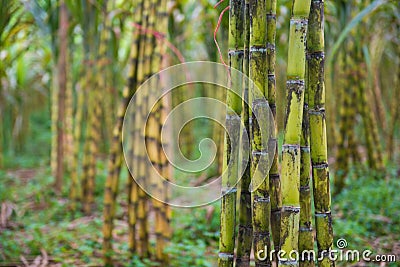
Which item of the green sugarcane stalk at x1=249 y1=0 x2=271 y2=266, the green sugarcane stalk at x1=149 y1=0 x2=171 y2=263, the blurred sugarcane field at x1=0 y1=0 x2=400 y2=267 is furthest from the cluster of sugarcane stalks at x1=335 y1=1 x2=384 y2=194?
the green sugarcane stalk at x1=249 y1=0 x2=271 y2=266

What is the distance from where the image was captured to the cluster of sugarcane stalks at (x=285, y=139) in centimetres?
119

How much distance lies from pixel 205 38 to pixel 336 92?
2346 mm

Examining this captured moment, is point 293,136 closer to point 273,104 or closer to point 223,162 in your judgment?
point 273,104

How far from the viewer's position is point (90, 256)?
252 centimetres

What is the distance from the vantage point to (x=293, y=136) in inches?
46.9

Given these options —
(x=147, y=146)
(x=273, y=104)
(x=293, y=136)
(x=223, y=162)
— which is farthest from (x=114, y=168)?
(x=293, y=136)

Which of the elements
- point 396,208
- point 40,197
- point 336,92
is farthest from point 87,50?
point 336,92

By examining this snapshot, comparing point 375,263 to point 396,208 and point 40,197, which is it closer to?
point 396,208

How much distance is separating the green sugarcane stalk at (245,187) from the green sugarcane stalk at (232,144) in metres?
0.03

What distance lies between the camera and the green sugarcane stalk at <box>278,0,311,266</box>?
118 centimetres

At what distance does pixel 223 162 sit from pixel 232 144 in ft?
0.23

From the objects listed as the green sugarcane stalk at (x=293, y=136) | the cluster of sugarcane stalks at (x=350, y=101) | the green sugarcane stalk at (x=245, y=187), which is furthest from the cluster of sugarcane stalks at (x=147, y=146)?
the cluster of sugarcane stalks at (x=350, y=101)

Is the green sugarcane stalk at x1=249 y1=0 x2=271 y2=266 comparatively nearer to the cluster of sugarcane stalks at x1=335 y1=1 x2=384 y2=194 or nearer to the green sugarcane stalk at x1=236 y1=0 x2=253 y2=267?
the green sugarcane stalk at x1=236 y1=0 x2=253 y2=267

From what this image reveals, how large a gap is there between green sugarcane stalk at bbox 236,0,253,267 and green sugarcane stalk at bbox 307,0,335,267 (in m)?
0.18
